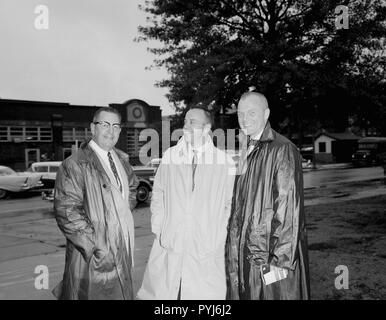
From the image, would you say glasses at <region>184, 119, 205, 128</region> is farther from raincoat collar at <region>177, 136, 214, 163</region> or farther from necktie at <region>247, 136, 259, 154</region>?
necktie at <region>247, 136, 259, 154</region>

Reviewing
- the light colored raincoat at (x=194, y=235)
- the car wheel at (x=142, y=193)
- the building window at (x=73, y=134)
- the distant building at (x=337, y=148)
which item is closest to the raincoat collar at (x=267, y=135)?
the light colored raincoat at (x=194, y=235)

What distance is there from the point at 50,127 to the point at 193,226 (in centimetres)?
3146

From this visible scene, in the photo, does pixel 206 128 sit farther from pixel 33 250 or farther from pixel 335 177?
pixel 335 177

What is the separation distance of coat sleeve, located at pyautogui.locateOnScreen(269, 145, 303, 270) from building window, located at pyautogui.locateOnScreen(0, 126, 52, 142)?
30.7m

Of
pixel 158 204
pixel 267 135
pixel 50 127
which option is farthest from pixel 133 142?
pixel 267 135

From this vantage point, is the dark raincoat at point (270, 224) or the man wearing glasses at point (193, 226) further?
the man wearing glasses at point (193, 226)

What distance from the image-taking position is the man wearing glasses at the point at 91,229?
9.58 feet

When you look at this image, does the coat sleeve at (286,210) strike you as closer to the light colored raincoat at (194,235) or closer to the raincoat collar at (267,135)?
the raincoat collar at (267,135)

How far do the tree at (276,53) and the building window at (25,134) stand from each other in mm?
18399

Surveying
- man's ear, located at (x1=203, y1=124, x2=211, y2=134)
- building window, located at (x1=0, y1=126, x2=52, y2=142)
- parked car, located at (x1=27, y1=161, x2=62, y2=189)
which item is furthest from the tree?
building window, located at (x1=0, y1=126, x2=52, y2=142)

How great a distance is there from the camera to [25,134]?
1206 inches
